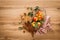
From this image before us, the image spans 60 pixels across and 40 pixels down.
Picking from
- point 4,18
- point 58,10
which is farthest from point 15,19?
point 58,10

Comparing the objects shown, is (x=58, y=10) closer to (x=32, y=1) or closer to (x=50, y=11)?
(x=50, y=11)

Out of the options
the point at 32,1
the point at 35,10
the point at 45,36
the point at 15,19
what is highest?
the point at 32,1

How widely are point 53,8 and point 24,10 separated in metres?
0.40

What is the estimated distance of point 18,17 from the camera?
1818 mm

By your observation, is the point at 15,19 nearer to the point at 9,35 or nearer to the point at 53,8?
the point at 9,35

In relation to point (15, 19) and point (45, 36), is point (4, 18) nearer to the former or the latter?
point (15, 19)

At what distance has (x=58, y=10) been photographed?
181 centimetres

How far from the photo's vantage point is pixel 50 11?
1.82 metres

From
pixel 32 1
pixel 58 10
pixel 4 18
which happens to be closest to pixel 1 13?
pixel 4 18

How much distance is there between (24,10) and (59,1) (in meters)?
0.49

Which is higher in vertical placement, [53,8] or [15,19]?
[53,8]

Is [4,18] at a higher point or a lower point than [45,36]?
higher

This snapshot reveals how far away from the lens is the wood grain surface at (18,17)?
181cm

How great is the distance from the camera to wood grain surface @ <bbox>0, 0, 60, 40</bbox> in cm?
181
